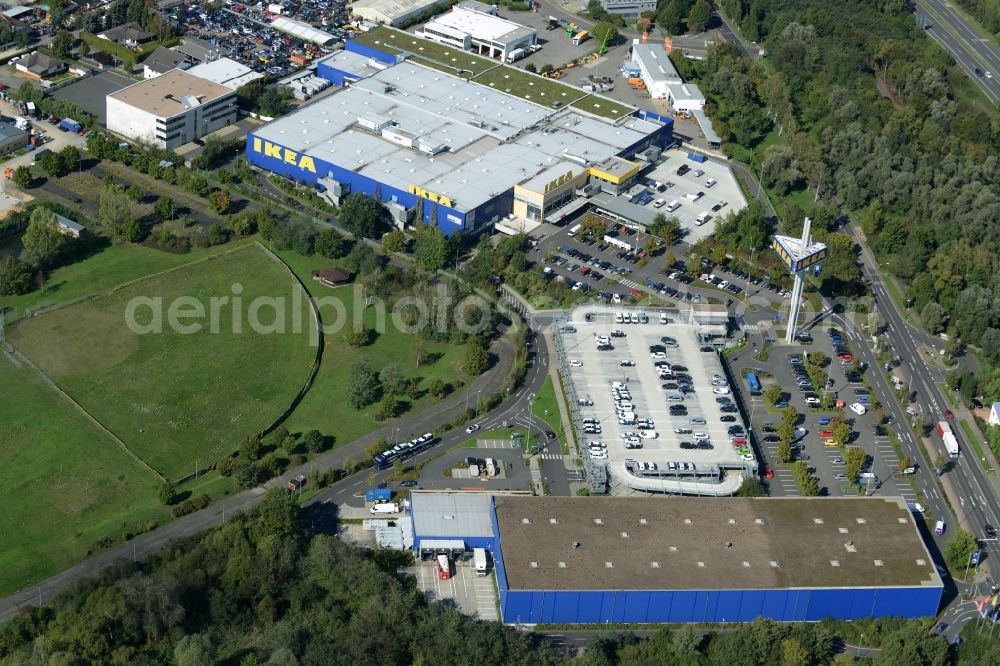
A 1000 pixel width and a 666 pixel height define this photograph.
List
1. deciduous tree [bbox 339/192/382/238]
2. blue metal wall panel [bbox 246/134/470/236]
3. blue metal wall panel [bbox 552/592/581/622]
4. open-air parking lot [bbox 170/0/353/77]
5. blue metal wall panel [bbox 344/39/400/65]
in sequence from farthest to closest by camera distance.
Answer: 1. open-air parking lot [bbox 170/0/353/77]
2. blue metal wall panel [bbox 344/39/400/65]
3. blue metal wall panel [bbox 246/134/470/236]
4. deciduous tree [bbox 339/192/382/238]
5. blue metal wall panel [bbox 552/592/581/622]

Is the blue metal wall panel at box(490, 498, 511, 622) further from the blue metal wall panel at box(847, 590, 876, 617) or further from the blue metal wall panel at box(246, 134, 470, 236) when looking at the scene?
the blue metal wall panel at box(246, 134, 470, 236)

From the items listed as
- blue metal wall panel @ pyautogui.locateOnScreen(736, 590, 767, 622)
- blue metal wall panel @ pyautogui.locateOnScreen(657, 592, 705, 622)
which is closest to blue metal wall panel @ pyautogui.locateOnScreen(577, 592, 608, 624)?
blue metal wall panel @ pyautogui.locateOnScreen(657, 592, 705, 622)

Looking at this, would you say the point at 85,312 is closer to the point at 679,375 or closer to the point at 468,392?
the point at 468,392

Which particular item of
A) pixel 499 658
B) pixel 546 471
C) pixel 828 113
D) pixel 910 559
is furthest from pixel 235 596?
pixel 828 113

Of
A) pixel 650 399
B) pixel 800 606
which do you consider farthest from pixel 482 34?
pixel 800 606

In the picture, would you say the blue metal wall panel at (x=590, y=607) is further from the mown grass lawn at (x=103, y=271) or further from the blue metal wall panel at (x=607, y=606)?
the mown grass lawn at (x=103, y=271)

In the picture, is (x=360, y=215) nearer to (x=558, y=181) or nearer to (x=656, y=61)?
(x=558, y=181)

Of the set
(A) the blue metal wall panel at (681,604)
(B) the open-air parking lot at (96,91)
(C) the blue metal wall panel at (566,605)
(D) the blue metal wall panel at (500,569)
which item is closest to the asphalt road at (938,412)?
(A) the blue metal wall panel at (681,604)
